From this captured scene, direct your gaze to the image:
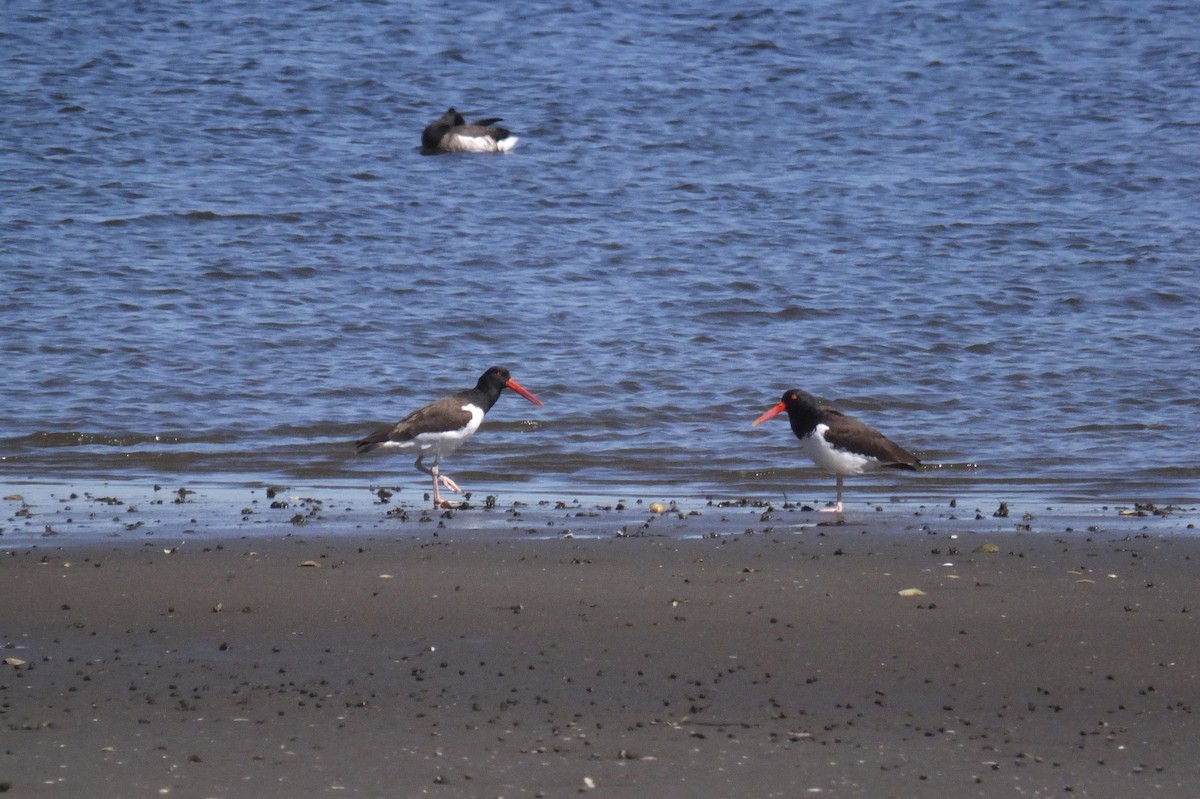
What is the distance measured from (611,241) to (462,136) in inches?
238

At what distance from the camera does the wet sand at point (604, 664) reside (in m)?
4.73

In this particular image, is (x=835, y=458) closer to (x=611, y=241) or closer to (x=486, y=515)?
(x=486, y=515)

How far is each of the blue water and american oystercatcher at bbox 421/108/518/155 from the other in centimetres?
36

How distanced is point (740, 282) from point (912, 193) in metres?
4.38

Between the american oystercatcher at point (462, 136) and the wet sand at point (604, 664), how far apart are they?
15718mm

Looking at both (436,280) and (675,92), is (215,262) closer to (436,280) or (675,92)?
(436,280)

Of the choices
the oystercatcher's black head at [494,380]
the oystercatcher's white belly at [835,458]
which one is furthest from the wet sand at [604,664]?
the oystercatcher's black head at [494,380]

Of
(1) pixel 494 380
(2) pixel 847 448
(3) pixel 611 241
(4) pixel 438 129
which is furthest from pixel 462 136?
(2) pixel 847 448

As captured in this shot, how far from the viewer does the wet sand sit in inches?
186

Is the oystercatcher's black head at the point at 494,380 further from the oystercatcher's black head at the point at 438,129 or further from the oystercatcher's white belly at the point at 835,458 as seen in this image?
the oystercatcher's black head at the point at 438,129

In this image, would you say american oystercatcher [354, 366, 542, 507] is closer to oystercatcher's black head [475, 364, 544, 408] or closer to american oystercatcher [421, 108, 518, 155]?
oystercatcher's black head [475, 364, 544, 408]

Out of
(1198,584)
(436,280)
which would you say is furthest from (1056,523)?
(436,280)

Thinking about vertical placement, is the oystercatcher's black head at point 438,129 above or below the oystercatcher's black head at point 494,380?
above

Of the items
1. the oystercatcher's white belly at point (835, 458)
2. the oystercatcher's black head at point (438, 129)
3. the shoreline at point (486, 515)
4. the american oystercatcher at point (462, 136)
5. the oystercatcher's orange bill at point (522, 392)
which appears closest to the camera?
the shoreline at point (486, 515)
